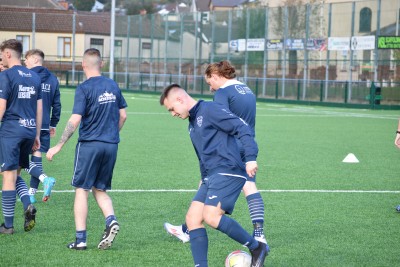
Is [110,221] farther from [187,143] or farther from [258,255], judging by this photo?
[187,143]

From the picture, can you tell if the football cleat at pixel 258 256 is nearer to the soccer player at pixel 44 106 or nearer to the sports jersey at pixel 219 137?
the sports jersey at pixel 219 137

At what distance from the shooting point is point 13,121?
9.14 metres

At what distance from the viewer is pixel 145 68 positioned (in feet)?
202

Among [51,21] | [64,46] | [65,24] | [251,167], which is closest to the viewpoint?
[251,167]

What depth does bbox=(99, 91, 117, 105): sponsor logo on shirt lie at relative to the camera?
331 inches

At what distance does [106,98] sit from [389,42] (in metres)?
35.9

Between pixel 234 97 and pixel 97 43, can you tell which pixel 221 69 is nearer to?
pixel 234 97

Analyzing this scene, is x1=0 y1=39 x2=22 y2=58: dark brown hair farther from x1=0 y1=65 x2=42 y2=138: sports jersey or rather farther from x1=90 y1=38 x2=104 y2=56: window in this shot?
x1=90 y1=38 x2=104 y2=56: window

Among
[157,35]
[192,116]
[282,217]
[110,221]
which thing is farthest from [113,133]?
[157,35]

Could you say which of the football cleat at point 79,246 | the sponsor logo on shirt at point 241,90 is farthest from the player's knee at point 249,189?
the football cleat at point 79,246

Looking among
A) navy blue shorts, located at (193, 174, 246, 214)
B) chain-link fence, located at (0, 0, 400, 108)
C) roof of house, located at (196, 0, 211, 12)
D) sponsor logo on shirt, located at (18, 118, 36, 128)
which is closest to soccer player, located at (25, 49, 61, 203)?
sponsor logo on shirt, located at (18, 118, 36, 128)

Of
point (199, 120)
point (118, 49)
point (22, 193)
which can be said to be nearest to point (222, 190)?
point (199, 120)

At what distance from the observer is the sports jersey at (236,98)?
8.52 meters

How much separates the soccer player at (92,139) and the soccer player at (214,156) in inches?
62.0
